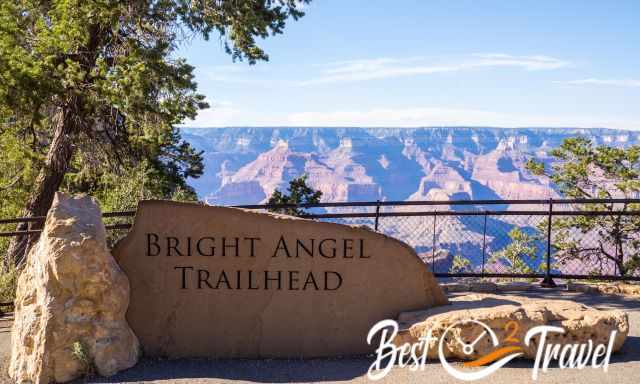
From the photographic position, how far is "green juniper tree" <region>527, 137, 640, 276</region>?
52.5 feet

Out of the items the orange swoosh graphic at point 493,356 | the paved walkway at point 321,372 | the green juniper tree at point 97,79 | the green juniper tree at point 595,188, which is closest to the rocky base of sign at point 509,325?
the orange swoosh graphic at point 493,356

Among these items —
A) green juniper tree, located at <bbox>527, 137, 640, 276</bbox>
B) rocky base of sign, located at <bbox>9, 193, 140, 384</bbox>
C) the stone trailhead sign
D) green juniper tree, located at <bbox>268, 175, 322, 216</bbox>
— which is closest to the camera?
rocky base of sign, located at <bbox>9, 193, 140, 384</bbox>

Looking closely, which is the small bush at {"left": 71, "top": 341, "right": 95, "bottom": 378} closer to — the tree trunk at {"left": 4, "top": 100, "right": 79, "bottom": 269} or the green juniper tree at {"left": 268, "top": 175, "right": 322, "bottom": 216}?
the tree trunk at {"left": 4, "top": 100, "right": 79, "bottom": 269}

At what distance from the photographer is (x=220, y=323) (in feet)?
22.4

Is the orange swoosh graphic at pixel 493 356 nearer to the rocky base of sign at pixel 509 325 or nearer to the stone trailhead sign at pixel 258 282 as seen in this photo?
the rocky base of sign at pixel 509 325

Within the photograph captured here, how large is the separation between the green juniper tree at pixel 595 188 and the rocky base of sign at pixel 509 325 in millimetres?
9819

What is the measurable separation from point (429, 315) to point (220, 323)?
2.09m

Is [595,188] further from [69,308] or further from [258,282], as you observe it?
[69,308]

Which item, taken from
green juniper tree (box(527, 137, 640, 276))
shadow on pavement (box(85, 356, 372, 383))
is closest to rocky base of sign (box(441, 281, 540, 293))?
shadow on pavement (box(85, 356, 372, 383))

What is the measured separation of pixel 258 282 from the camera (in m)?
6.89

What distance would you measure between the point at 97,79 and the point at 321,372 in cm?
746

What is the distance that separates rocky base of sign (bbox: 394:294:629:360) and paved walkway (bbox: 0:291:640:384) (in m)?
0.23

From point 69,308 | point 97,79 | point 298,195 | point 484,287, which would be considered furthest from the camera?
point 298,195

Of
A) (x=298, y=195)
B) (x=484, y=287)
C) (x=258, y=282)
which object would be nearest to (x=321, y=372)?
(x=258, y=282)
